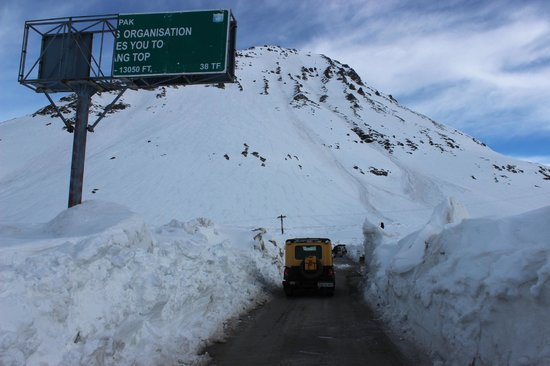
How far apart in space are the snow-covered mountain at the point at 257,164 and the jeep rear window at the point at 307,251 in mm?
34811

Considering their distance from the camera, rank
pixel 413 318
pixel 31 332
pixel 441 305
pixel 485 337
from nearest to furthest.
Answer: pixel 31 332, pixel 485 337, pixel 441 305, pixel 413 318

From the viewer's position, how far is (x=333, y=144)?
88.4 meters

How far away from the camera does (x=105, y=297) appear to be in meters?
6.14

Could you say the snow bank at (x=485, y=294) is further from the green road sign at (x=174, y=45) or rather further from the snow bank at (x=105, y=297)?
the green road sign at (x=174, y=45)

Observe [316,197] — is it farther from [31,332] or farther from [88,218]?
[31,332]

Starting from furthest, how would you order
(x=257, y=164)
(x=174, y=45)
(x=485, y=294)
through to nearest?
1. (x=257, y=164)
2. (x=174, y=45)
3. (x=485, y=294)

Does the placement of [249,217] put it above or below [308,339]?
above

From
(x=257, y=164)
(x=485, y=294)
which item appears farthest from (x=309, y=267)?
(x=257, y=164)

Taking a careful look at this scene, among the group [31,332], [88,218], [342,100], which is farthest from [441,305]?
[342,100]

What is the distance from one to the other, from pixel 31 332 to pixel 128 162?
2473 inches

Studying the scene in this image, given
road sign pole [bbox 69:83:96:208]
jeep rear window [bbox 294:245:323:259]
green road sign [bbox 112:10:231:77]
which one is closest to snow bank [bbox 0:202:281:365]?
road sign pole [bbox 69:83:96:208]

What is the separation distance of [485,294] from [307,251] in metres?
12.0

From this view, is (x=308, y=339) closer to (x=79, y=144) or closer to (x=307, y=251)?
(x=307, y=251)

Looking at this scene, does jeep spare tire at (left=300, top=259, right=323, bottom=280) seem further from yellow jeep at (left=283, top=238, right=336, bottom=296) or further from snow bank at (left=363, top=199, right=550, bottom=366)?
snow bank at (left=363, top=199, right=550, bottom=366)
